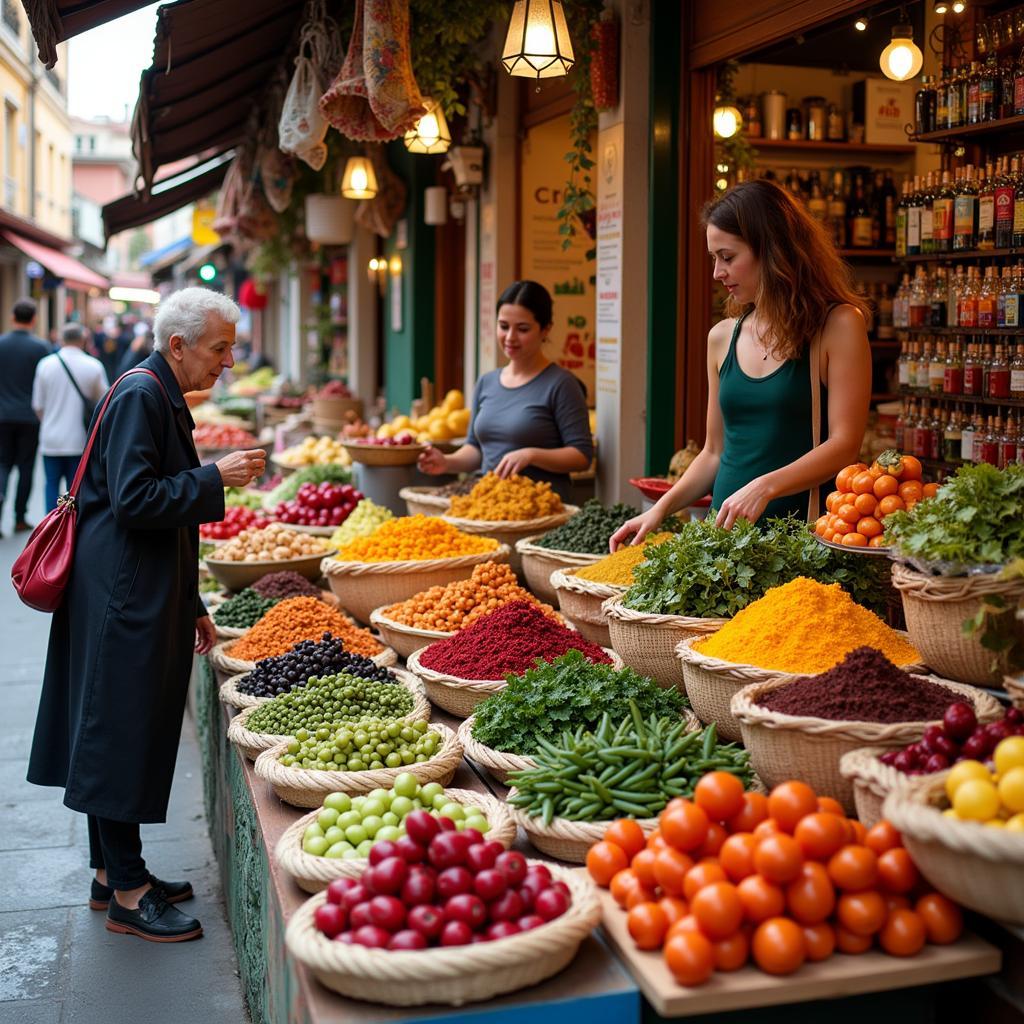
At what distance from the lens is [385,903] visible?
6.90 feet

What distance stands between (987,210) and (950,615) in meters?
3.77

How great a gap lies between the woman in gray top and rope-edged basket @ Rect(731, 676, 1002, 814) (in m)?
3.09

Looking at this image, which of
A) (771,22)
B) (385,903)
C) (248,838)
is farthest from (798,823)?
(771,22)

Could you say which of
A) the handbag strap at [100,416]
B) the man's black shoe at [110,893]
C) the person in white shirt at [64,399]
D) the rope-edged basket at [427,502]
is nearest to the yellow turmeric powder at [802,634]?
the handbag strap at [100,416]

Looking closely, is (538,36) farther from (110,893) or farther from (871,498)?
(110,893)

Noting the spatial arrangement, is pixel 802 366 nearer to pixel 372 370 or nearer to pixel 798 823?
pixel 798 823

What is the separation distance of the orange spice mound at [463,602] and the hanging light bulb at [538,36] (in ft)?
7.02

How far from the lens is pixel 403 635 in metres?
4.23

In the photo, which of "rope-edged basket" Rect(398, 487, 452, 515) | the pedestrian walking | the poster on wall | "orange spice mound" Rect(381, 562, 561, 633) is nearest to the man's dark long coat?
"orange spice mound" Rect(381, 562, 561, 633)

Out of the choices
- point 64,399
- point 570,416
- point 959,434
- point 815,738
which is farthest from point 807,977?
point 64,399

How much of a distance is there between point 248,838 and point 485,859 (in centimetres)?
138

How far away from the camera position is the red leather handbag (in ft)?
11.8

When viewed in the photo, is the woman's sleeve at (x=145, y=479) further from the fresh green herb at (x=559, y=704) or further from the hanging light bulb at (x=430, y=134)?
the hanging light bulb at (x=430, y=134)

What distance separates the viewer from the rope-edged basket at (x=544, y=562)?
15.1ft
